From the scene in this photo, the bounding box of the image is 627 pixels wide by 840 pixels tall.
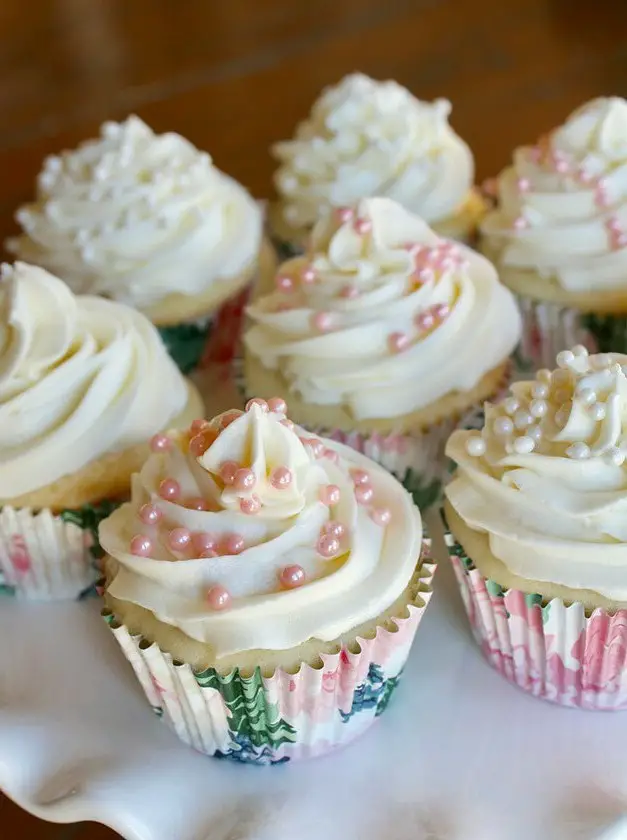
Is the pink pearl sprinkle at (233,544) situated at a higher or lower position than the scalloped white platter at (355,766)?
higher

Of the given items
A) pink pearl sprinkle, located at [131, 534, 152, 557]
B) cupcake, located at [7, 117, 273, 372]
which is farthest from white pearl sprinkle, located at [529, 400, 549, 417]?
cupcake, located at [7, 117, 273, 372]

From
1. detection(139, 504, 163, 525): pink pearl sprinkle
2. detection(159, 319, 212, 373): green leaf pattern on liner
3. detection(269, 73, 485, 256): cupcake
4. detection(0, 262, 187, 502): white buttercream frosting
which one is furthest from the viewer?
detection(269, 73, 485, 256): cupcake

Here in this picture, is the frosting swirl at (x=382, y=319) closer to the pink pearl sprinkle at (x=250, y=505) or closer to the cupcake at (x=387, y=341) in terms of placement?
the cupcake at (x=387, y=341)

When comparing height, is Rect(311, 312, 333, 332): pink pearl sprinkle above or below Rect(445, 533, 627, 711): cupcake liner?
above

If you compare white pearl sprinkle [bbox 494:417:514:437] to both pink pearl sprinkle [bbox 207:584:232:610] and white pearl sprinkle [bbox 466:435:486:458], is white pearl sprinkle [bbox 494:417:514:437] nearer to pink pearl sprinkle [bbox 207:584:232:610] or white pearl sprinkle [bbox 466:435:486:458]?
white pearl sprinkle [bbox 466:435:486:458]

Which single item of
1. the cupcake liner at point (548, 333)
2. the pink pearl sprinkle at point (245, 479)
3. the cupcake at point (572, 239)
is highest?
the pink pearl sprinkle at point (245, 479)

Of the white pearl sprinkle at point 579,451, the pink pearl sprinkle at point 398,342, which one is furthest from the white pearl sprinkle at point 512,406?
the pink pearl sprinkle at point 398,342

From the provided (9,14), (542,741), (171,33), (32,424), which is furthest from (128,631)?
(9,14)
